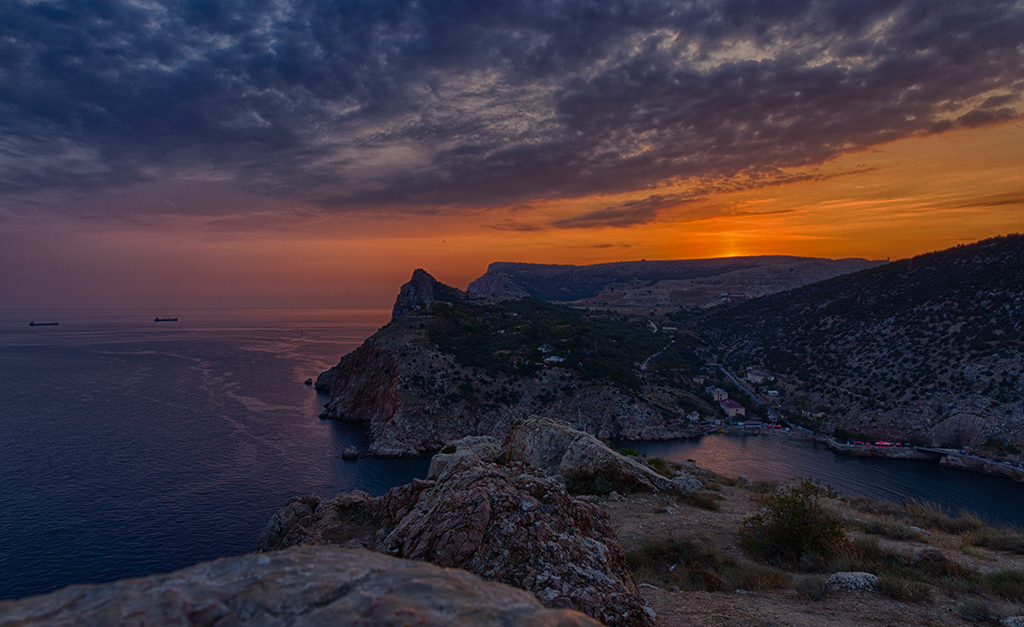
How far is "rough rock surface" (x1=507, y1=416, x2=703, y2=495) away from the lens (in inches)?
649

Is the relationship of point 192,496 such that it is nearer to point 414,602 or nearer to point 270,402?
point 270,402

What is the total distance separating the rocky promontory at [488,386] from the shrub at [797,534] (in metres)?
44.7

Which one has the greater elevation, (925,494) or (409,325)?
(409,325)

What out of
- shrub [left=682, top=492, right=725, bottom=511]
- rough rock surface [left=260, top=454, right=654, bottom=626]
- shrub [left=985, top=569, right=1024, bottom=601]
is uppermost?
rough rock surface [left=260, top=454, right=654, bottom=626]

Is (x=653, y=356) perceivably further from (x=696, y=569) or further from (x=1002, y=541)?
(x=696, y=569)

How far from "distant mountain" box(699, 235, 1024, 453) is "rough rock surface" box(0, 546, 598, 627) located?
65557 mm

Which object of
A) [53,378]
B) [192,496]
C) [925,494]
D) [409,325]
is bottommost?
[925,494]

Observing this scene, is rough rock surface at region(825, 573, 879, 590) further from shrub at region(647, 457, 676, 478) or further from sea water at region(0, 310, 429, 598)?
sea water at region(0, 310, 429, 598)

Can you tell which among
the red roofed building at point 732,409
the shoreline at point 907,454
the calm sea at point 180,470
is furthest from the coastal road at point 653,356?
the calm sea at point 180,470

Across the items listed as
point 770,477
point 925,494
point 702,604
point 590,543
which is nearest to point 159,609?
point 590,543

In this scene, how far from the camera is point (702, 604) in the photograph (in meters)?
7.58

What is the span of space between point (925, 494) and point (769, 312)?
5914cm

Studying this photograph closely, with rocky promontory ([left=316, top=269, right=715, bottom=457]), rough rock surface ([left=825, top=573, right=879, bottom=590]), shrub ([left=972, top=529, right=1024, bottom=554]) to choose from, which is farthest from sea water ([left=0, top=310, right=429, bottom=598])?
shrub ([left=972, top=529, right=1024, bottom=554])

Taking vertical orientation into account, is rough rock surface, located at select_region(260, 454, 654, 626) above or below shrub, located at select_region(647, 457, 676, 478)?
above
